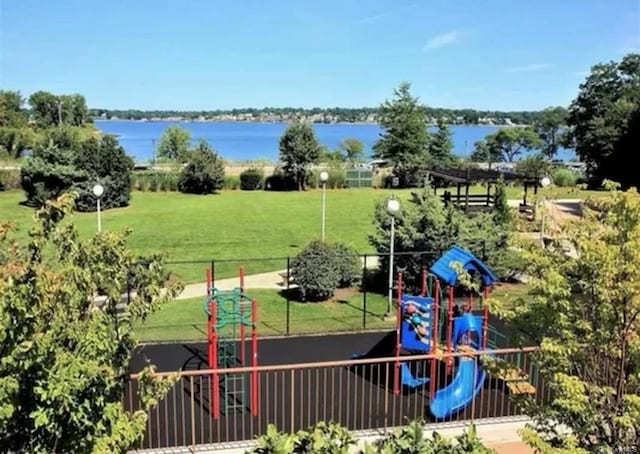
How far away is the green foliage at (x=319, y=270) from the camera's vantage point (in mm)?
16828

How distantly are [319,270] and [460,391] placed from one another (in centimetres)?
694

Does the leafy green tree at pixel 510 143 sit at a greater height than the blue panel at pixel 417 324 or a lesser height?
greater

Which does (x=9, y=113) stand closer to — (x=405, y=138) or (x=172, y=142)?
(x=172, y=142)

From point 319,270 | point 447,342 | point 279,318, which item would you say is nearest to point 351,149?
point 319,270

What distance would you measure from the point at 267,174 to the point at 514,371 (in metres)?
39.1

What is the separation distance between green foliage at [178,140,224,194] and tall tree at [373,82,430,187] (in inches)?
563

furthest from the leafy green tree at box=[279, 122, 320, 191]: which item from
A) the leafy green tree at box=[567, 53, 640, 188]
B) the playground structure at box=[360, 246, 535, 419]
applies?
the playground structure at box=[360, 246, 535, 419]

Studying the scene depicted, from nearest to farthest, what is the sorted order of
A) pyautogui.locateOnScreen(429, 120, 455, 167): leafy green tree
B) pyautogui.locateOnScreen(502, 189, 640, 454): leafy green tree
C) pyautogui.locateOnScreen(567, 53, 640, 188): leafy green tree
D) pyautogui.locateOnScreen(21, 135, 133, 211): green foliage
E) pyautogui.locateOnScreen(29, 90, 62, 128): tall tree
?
1. pyautogui.locateOnScreen(502, 189, 640, 454): leafy green tree
2. pyautogui.locateOnScreen(21, 135, 133, 211): green foliage
3. pyautogui.locateOnScreen(567, 53, 640, 188): leafy green tree
4. pyautogui.locateOnScreen(429, 120, 455, 167): leafy green tree
5. pyautogui.locateOnScreen(29, 90, 62, 128): tall tree

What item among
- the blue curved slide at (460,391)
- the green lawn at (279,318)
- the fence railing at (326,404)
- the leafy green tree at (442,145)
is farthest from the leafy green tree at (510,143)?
the blue curved slide at (460,391)

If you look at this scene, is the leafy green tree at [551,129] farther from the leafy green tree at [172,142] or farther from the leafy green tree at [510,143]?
the leafy green tree at [172,142]

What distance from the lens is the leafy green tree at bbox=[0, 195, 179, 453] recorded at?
4.59m

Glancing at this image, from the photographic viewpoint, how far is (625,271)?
5.91 metres

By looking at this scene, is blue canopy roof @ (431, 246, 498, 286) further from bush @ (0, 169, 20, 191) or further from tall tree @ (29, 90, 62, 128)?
tall tree @ (29, 90, 62, 128)

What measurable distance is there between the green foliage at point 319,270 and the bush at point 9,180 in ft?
90.8
